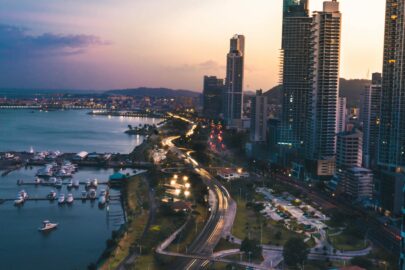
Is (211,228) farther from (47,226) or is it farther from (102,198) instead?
(102,198)

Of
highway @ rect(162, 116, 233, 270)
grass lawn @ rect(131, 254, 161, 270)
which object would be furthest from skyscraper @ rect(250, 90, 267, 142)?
grass lawn @ rect(131, 254, 161, 270)

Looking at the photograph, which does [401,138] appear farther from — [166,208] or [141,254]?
[141,254]

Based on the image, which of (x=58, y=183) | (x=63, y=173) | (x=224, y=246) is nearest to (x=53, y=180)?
(x=58, y=183)

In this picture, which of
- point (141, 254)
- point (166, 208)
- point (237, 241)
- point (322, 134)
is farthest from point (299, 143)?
point (141, 254)

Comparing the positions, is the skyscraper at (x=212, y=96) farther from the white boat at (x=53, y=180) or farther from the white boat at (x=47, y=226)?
the white boat at (x=47, y=226)

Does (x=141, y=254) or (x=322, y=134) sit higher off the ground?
(x=322, y=134)

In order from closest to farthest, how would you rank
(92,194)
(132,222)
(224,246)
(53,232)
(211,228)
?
(224,246) < (211,228) < (132,222) < (53,232) < (92,194)

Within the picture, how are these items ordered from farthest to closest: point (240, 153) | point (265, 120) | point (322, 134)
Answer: point (265, 120), point (240, 153), point (322, 134)
